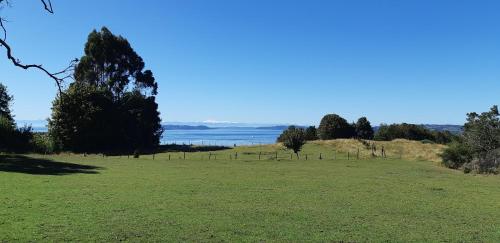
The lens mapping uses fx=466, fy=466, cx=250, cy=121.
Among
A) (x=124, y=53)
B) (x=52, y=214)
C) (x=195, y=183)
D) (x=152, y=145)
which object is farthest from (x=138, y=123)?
(x=52, y=214)

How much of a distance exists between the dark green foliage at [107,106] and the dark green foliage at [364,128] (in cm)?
5797

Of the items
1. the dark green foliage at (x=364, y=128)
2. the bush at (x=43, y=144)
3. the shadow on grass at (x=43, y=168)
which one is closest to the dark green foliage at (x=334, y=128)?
the dark green foliage at (x=364, y=128)

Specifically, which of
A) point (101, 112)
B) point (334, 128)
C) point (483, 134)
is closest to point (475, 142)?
point (483, 134)

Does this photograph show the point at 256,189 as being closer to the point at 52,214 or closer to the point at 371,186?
the point at 371,186

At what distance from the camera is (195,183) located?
96.4ft

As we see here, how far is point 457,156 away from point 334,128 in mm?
67114

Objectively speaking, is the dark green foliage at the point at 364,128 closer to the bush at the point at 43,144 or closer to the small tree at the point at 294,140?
the small tree at the point at 294,140

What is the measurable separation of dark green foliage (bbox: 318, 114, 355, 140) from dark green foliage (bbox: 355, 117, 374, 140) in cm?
626

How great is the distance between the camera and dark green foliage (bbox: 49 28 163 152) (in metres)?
75.9

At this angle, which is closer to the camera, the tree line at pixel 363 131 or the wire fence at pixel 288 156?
the wire fence at pixel 288 156

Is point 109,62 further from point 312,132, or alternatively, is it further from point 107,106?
point 312,132

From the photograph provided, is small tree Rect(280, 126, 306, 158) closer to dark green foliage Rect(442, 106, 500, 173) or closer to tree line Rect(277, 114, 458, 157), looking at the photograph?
dark green foliage Rect(442, 106, 500, 173)

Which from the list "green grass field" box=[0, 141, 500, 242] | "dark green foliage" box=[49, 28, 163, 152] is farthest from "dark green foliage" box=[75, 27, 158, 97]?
"green grass field" box=[0, 141, 500, 242]

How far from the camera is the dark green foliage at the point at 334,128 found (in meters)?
119
